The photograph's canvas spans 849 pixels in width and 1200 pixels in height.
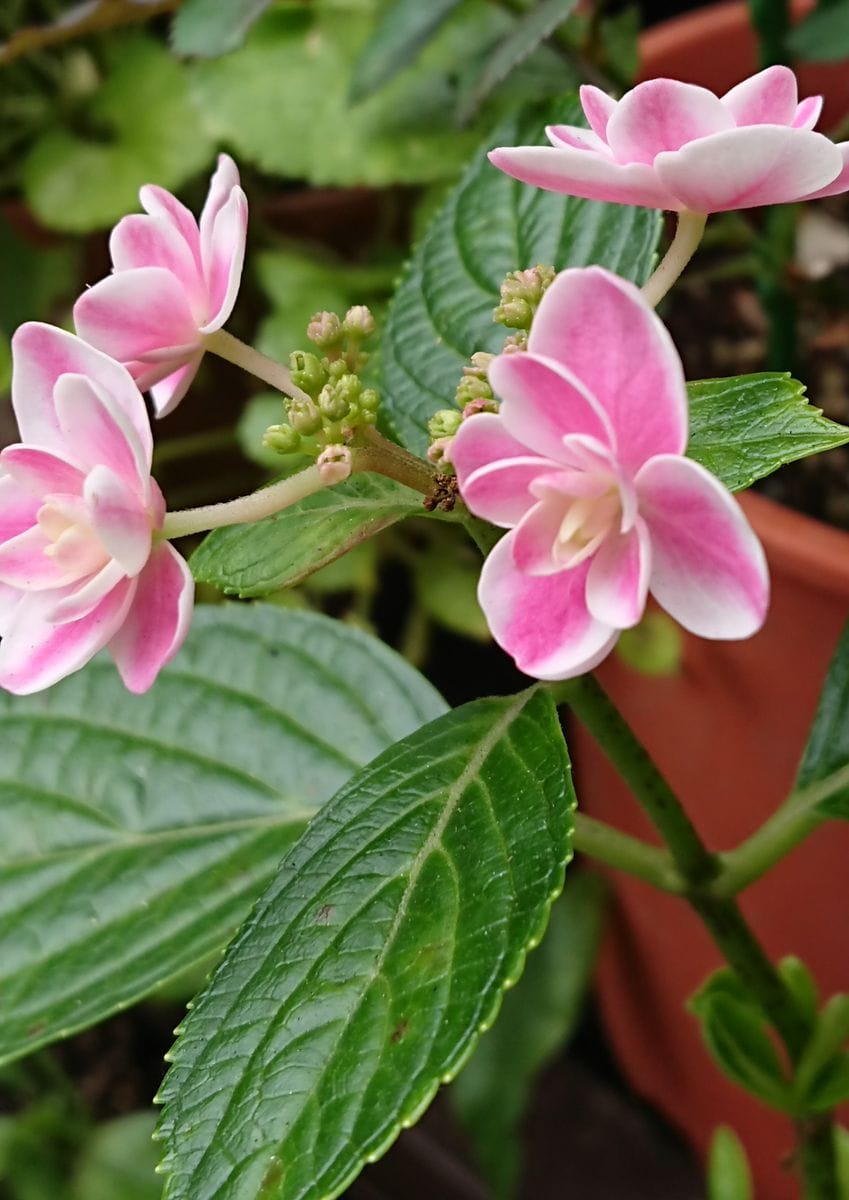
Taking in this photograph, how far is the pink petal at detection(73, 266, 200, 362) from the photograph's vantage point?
0.37 metres

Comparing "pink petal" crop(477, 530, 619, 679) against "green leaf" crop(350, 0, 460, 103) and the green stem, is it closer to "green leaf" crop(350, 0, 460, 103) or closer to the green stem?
the green stem

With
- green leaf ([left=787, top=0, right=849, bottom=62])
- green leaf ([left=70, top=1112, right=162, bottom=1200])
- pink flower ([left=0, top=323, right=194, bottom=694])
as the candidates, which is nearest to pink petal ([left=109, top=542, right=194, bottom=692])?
pink flower ([left=0, top=323, right=194, bottom=694])

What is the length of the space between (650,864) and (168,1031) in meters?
0.74

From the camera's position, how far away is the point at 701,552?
1.04 ft

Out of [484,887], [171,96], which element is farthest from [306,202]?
[484,887]

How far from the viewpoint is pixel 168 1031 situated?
111 centimetres

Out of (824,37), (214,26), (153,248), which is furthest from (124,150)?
(153,248)

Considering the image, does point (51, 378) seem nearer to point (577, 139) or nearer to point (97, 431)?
point (97, 431)

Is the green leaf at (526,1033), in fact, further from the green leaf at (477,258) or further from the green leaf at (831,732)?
the green leaf at (477,258)

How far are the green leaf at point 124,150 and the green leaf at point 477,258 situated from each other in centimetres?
41

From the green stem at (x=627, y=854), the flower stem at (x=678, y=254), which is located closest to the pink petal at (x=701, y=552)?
the flower stem at (x=678, y=254)

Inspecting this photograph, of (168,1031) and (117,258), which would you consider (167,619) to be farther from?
(168,1031)

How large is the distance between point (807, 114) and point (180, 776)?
420mm

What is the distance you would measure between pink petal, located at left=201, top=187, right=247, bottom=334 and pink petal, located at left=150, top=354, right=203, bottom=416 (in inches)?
1.1
